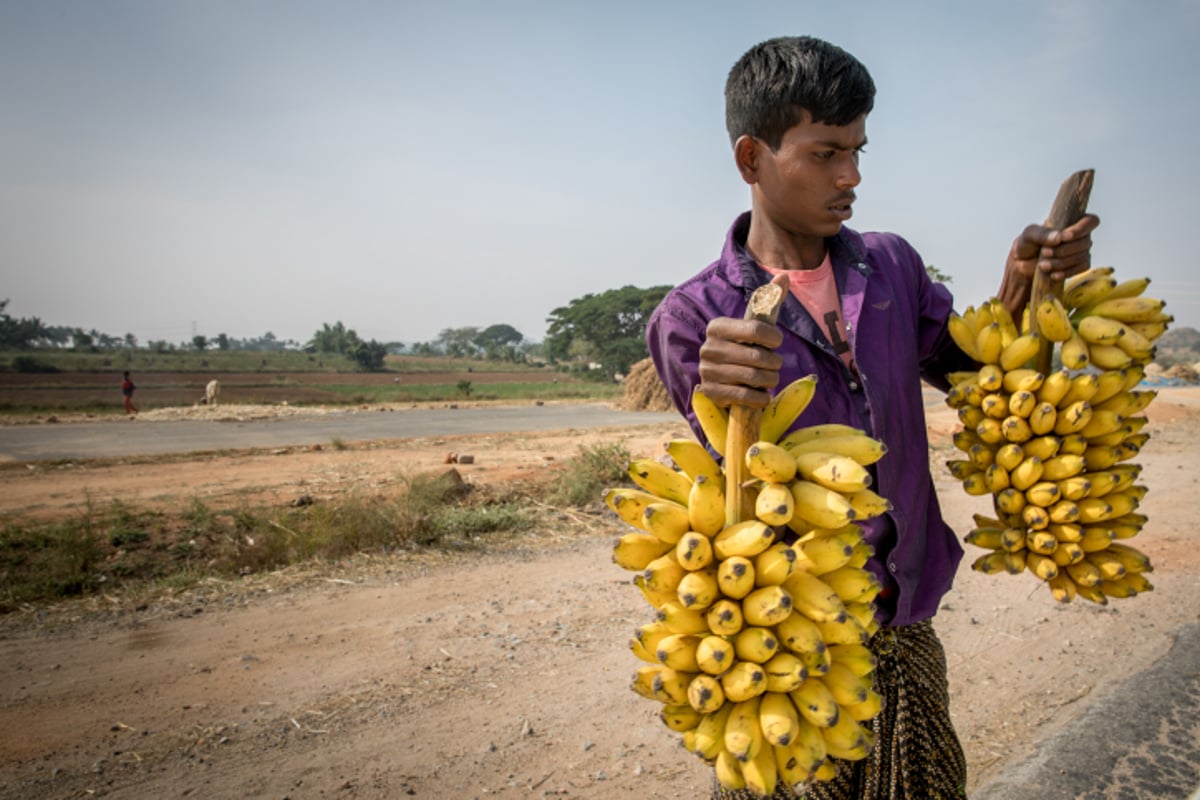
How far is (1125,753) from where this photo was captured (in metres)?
3.18

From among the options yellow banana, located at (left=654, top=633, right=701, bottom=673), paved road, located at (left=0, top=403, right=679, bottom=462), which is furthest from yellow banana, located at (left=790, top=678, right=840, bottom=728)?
paved road, located at (left=0, top=403, right=679, bottom=462)

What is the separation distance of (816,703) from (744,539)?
0.34 metres

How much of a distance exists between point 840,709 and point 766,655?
285mm

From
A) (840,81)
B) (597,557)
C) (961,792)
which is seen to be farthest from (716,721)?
(597,557)

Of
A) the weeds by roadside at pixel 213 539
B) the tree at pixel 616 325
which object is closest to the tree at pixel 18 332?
the tree at pixel 616 325

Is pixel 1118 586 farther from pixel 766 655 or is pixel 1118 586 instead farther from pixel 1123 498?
pixel 766 655

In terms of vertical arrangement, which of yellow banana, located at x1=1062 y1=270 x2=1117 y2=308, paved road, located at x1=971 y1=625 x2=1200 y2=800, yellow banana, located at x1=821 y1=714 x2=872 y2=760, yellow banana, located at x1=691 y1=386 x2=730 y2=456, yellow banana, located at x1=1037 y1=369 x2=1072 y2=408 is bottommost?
paved road, located at x1=971 y1=625 x2=1200 y2=800

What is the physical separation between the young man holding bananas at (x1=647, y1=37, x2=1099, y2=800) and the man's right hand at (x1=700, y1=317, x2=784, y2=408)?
38 centimetres

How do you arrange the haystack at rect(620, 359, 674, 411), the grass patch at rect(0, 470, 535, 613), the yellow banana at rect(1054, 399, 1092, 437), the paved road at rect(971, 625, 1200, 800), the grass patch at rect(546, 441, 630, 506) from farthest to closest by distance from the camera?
the haystack at rect(620, 359, 674, 411)
the grass patch at rect(546, 441, 630, 506)
the grass patch at rect(0, 470, 535, 613)
the paved road at rect(971, 625, 1200, 800)
the yellow banana at rect(1054, 399, 1092, 437)

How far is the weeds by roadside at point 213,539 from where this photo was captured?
232 inches

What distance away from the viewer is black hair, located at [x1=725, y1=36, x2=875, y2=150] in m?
1.72

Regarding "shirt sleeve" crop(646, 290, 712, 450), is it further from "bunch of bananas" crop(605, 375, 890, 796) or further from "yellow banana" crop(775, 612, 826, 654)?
"yellow banana" crop(775, 612, 826, 654)

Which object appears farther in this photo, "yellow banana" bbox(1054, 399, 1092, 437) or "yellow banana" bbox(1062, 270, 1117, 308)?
"yellow banana" bbox(1062, 270, 1117, 308)

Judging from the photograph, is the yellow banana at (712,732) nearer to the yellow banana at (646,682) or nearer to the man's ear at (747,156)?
the yellow banana at (646,682)
